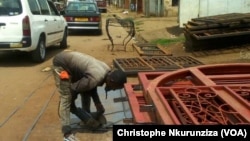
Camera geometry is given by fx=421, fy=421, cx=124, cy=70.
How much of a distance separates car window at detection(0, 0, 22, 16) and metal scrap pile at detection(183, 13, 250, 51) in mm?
4933

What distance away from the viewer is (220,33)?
12.2m

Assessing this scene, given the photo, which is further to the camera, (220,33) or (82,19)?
(82,19)

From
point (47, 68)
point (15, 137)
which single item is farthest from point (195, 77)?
point (47, 68)

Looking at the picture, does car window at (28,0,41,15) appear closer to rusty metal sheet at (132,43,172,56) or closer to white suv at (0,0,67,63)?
white suv at (0,0,67,63)

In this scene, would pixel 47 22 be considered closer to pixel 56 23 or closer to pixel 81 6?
pixel 56 23

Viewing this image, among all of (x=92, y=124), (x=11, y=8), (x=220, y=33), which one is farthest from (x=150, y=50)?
(x=92, y=124)

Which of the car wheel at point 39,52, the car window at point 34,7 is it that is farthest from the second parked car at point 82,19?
the car wheel at point 39,52

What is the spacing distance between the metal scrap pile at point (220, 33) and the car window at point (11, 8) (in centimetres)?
493

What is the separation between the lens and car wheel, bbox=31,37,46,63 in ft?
35.3

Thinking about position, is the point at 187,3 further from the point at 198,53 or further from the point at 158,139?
the point at 158,139

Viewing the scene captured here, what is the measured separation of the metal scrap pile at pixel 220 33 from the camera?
12.1 metres

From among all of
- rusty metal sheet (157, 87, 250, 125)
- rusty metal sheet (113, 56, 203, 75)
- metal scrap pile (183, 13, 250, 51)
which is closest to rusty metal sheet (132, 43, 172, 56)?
metal scrap pile (183, 13, 250, 51)

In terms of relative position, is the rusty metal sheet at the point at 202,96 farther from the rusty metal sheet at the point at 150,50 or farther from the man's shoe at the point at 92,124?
the rusty metal sheet at the point at 150,50

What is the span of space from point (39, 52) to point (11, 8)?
1342mm
